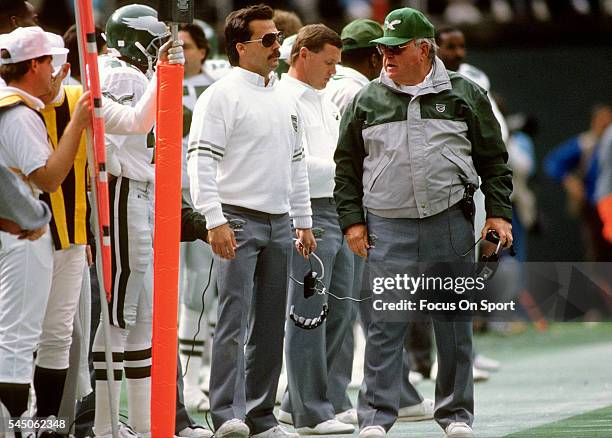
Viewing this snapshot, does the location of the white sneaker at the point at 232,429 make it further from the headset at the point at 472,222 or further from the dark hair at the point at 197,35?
the dark hair at the point at 197,35

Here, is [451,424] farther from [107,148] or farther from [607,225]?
[607,225]

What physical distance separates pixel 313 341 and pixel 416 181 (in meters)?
1.32

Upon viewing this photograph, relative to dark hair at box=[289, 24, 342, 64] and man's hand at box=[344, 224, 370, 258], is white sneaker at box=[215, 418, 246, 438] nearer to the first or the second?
man's hand at box=[344, 224, 370, 258]

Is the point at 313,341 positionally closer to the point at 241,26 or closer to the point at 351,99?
the point at 351,99

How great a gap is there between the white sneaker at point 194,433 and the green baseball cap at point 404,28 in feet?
7.23

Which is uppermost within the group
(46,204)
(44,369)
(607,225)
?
(46,204)

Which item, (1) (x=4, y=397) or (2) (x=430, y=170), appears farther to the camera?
(2) (x=430, y=170)

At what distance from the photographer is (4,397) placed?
23.0ft

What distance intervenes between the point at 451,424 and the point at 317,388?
1041 mm

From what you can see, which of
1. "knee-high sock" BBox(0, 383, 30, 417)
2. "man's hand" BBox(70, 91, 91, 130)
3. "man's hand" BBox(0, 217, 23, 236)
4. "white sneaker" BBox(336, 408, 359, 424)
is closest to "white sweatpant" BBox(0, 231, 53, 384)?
"knee-high sock" BBox(0, 383, 30, 417)

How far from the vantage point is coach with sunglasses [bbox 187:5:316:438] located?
7.79 m

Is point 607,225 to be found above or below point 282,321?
below

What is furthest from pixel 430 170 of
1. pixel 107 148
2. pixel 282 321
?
pixel 107 148

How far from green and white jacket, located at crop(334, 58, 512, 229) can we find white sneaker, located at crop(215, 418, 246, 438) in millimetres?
1141
